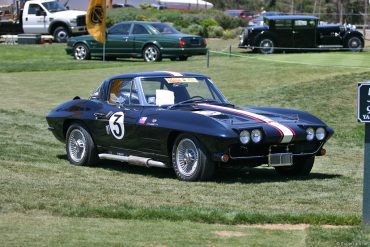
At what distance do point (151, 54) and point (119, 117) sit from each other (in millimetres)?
20185

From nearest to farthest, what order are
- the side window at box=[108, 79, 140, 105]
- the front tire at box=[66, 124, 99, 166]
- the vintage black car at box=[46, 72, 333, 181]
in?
the vintage black car at box=[46, 72, 333, 181]
the side window at box=[108, 79, 140, 105]
the front tire at box=[66, 124, 99, 166]

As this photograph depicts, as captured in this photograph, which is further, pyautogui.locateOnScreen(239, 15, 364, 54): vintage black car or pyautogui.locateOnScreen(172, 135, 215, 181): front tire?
pyautogui.locateOnScreen(239, 15, 364, 54): vintage black car

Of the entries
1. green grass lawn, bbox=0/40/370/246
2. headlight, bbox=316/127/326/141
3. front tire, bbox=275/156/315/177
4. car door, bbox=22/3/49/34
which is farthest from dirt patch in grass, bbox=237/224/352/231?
car door, bbox=22/3/49/34

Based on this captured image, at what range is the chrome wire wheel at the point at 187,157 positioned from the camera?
35.6ft

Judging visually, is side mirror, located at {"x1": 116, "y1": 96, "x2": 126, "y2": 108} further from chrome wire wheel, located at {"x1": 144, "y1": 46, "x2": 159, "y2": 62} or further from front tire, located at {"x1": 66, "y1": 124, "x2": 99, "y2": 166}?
chrome wire wheel, located at {"x1": 144, "y1": 46, "x2": 159, "y2": 62}

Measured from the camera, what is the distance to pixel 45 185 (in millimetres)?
9953

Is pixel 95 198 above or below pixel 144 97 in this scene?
below

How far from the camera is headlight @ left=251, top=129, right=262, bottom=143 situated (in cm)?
1056

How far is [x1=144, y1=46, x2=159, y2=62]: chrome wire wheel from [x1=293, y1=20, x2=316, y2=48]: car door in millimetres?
5970

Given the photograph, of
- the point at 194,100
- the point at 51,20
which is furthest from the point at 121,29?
the point at 194,100

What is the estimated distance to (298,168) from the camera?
11.7 meters

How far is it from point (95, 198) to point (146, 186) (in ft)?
4.27

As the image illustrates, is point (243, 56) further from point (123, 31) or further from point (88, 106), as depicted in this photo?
point (88, 106)

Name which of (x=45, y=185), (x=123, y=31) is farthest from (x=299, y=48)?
(x=45, y=185)
